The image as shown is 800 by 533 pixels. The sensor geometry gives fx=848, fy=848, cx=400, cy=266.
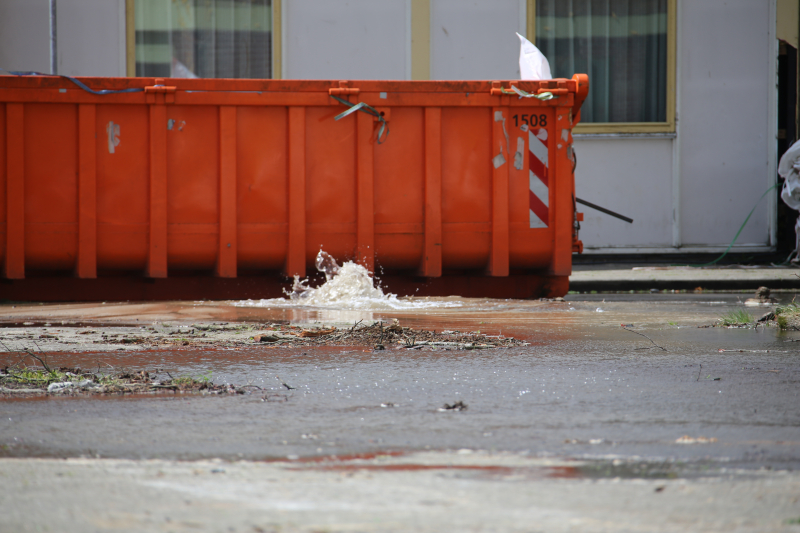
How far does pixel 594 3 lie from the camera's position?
11.4 metres

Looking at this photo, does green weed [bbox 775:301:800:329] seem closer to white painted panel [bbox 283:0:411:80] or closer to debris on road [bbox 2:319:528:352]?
debris on road [bbox 2:319:528:352]

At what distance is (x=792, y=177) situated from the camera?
32.4 feet

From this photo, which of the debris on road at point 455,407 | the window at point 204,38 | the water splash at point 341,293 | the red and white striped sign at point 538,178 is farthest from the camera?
the window at point 204,38

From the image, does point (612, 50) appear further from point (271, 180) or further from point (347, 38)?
point (271, 180)

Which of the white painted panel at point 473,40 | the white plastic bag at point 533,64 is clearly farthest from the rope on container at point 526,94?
the white painted panel at point 473,40

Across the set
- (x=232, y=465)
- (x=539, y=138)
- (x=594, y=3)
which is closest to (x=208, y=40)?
(x=594, y=3)

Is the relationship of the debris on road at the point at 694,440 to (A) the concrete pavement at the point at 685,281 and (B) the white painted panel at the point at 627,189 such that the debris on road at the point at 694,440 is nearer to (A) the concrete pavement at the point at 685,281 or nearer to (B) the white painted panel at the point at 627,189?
(A) the concrete pavement at the point at 685,281

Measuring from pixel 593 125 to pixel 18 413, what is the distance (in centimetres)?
936

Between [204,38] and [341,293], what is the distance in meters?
6.01

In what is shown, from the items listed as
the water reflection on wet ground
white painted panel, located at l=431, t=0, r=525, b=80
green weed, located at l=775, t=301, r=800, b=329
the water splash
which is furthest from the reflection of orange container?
white painted panel, located at l=431, t=0, r=525, b=80

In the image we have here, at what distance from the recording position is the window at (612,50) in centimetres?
1124

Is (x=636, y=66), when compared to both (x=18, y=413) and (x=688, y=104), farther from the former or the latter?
(x=18, y=413)

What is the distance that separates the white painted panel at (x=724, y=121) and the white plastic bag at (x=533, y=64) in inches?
156

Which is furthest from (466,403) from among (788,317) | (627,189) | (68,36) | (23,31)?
(23,31)
